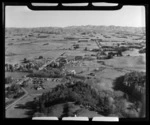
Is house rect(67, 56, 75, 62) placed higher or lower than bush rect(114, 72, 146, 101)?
higher

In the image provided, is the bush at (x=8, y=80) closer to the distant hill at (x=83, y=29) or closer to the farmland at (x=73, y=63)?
the farmland at (x=73, y=63)

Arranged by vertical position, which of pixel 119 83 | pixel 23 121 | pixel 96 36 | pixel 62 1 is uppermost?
pixel 62 1

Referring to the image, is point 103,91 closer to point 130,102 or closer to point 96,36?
point 130,102

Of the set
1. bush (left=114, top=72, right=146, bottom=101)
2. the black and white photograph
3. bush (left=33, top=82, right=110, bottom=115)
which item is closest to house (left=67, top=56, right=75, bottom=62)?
the black and white photograph

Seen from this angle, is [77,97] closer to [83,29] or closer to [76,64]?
[76,64]

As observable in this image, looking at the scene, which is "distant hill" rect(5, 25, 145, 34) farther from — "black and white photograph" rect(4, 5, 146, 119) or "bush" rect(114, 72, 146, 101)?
"bush" rect(114, 72, 146, 101)

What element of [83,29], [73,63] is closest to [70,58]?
[73,63]

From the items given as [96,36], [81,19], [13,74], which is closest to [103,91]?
[96,36]

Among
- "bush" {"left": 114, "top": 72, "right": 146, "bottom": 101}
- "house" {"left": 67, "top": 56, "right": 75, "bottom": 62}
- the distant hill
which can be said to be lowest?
"bush" {"left": 114, "top": 72, "right": 146, "bottom": 101}
